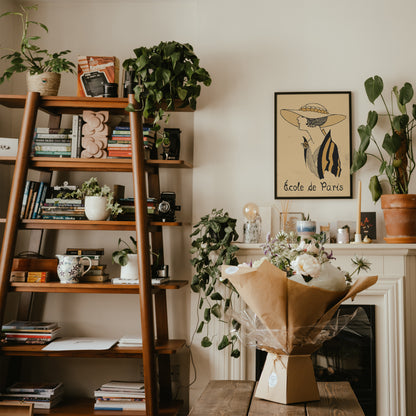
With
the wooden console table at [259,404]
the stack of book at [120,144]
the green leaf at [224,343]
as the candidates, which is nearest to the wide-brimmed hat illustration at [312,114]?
the stack of book at [120,144]

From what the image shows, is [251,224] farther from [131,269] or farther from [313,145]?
[131,269]

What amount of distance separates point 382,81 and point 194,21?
4.28 ft

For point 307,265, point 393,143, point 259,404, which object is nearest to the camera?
point 307,265

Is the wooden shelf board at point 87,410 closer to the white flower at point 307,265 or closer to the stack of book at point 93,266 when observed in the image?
the stack of book at point 93,266

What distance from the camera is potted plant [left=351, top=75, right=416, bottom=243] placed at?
9.66 feet

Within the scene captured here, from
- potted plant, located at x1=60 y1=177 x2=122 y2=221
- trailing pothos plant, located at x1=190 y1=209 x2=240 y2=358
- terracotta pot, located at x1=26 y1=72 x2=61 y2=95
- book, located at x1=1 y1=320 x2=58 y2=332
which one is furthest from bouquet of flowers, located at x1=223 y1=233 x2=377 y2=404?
terracotta pot, located at x1=26 y1=72 x2=61 y2=95

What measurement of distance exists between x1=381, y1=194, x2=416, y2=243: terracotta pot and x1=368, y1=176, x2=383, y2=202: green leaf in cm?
8

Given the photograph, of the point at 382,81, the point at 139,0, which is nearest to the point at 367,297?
the point at 382,81

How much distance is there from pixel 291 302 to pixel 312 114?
1.97 meters

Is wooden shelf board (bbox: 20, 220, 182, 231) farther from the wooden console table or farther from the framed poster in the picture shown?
the wooden console table

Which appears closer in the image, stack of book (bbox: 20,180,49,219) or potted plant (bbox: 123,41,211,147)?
potted plant (bbox: 123,41,211,147)

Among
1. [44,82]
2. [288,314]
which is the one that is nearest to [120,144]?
[44,82]

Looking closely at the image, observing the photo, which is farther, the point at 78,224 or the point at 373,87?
the point at 373,87

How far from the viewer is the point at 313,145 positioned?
10.4ft
